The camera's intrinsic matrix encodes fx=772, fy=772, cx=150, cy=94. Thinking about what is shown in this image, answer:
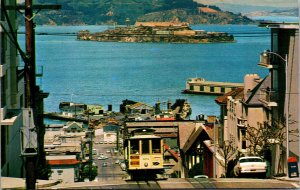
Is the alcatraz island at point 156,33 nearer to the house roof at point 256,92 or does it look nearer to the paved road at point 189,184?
the house roof at point 256,92

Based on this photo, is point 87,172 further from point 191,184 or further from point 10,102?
point 191,184

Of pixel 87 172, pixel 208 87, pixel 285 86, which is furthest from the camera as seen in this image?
pixel 208 87

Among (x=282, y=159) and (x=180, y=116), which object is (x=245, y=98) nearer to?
(x=282, y=159)

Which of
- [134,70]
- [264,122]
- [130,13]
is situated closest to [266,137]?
[264,122]

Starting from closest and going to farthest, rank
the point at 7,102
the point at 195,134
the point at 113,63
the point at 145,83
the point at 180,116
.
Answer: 1. the point at 7,102
2. the point at 195,134
3. the point at 180,116
4. the point at 145,83
5. the point at 113,63

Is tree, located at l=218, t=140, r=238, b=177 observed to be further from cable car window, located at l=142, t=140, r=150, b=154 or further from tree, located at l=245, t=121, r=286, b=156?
cable car window, located at l=142, t=140, r=150, b=154

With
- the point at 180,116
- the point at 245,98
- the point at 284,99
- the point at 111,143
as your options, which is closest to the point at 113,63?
the point at 180,116

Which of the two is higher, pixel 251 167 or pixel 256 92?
pixel 256 92
